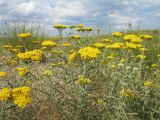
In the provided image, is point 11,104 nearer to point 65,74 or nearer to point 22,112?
point 22,112

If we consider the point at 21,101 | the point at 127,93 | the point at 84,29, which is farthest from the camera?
the point at 84,29

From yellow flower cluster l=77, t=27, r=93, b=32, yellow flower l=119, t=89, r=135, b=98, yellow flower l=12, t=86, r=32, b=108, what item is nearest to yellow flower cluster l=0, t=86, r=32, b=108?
yellow flower l=12, t=86, r=32, b=108

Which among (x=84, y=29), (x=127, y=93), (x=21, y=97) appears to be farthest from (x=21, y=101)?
(x=84, y=29)

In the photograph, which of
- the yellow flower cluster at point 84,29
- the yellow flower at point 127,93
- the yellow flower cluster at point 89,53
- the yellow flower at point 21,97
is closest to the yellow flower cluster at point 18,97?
the yellow flower at point 21,97

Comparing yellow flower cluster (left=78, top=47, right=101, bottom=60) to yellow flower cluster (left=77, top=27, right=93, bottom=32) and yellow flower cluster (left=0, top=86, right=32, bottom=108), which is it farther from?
yellow flower cluster (left=77, top=27, right=93, bottom=32)

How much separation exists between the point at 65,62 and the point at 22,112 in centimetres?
83

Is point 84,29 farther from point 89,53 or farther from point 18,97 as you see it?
point 18,97

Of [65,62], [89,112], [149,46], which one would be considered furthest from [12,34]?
[89,112]

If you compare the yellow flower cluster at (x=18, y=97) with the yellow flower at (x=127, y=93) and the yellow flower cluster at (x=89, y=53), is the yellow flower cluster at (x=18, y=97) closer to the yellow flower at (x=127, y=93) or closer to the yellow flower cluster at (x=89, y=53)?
the yellow flower cluster at (x=89, y=53)

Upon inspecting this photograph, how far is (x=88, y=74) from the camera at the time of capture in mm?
4043

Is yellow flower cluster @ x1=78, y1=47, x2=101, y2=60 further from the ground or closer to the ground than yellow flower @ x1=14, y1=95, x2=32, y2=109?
further from the ground

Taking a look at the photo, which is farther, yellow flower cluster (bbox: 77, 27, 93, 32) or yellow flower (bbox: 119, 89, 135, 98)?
yellow flower cluster (bbox: 77, 27, 93, 32)

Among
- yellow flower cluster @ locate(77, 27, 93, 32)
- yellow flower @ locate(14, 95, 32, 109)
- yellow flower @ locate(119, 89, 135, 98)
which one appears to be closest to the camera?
yellow flower @ locate(14, 95, 32, 109)

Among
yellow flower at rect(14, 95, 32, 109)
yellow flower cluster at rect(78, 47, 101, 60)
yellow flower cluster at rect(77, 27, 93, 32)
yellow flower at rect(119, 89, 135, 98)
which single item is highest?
yellow flower cluster at rect(77, 27, 93, 32)
